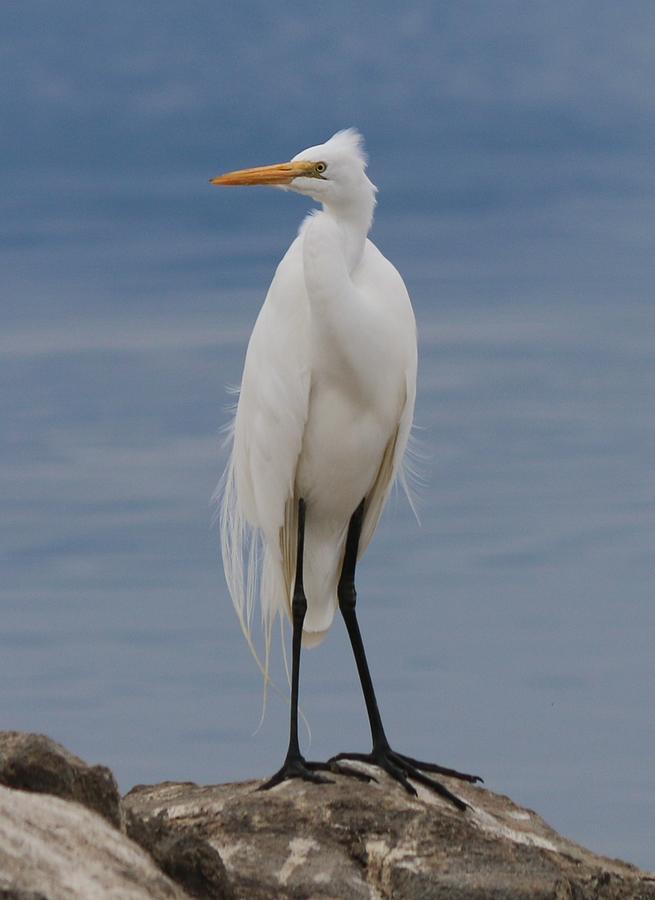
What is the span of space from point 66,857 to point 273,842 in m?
2.12

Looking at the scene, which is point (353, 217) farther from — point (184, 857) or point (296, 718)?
point (184, 857)

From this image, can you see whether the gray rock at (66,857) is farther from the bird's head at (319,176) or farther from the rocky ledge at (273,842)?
the bird's head at (319,176)

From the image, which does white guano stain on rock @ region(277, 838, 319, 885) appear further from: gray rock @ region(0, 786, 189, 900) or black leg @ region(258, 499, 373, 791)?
gray rock @ region(0, 786, 189, 900)

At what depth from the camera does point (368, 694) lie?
7309 millimetres

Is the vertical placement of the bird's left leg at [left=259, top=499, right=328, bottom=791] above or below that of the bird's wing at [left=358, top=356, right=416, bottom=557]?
below

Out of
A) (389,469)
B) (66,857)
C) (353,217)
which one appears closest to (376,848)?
(389,469)

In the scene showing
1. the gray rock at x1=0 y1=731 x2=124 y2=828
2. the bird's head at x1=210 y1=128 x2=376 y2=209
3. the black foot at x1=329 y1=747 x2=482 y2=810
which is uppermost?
the bird's head at x1=210 y1=128 x2=376 y2=209

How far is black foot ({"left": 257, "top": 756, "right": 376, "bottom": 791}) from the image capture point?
672 cm

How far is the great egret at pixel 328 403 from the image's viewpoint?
23.1ft

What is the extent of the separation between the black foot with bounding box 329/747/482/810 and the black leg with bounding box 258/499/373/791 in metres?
0.18

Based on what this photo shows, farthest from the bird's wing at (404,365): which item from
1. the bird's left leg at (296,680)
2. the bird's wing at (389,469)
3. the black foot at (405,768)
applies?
the black foot at (405,768)

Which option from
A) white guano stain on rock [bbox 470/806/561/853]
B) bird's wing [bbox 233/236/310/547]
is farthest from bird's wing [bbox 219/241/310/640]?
white guano stain on rock [bbox 470/806/561/853]

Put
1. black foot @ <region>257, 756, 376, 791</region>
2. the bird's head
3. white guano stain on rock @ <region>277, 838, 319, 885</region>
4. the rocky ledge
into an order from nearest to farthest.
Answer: the rocky ledge, white guano stain on rock @ <region>277, 838, 319, 885</region>, black foot @ <region>257, 756, 376, 791</region>, the bird's head

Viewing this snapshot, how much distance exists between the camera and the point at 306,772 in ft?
22.2
